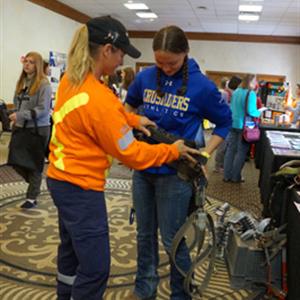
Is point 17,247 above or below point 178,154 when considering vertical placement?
below

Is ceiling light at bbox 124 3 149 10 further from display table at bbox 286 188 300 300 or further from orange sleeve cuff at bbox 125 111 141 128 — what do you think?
orange sleeve cuff at bbox 125 111 141 128

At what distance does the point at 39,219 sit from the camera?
3.47m

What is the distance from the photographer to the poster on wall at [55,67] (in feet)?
26.3

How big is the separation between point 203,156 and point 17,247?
1.80 m

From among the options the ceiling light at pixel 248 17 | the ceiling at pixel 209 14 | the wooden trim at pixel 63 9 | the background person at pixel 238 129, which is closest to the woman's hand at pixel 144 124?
the background person at pixel 238 129

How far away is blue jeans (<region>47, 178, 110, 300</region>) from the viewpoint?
1.52 meters

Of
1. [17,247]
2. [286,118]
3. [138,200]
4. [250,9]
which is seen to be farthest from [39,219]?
[250,9]

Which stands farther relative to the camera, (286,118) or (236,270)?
(286,118)

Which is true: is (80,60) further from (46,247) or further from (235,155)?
(235,155)

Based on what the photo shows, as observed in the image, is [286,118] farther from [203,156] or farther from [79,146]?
[79,146]

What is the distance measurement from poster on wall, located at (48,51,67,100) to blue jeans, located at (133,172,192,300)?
20.6 feet

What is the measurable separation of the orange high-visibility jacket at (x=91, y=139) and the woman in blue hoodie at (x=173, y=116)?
0.82ft

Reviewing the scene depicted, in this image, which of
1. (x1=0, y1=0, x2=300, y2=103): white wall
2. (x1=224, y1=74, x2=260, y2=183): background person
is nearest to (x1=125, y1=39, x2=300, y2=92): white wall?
(x1=0, y1=0, x2=300, y2=103): white wall

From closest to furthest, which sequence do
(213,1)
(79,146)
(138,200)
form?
(79,146) < (138,200) < (213,1)
